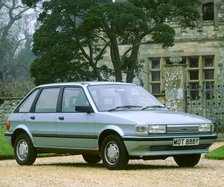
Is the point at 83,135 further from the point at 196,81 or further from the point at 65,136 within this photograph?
the point at 196,81

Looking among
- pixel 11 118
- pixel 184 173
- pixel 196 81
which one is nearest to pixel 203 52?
pixel 196 81

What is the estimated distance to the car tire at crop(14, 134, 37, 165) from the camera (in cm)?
1580

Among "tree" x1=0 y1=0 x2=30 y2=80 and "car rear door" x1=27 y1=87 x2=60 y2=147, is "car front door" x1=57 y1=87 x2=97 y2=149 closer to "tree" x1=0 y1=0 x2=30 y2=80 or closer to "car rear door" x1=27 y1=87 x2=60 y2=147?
"car rear door" x1=27 y1=87 x2=60 y2=147

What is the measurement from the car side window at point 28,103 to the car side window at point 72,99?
1.01 m

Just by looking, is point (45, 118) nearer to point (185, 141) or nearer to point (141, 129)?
point (141, 129)

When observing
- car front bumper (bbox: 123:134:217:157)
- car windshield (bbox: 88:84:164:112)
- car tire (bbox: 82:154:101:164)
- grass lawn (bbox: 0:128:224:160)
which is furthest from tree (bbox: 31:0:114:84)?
car front bumper (bbox: 123:134:217:157)

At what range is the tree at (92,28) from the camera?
35.6 meters

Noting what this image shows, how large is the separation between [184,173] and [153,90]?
91.8 feet

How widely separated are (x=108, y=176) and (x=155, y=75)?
2871 centimetres

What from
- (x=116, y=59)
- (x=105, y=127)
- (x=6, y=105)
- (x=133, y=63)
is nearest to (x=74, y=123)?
(x=105, y=127)

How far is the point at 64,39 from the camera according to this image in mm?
37062

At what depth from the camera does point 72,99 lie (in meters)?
15.3

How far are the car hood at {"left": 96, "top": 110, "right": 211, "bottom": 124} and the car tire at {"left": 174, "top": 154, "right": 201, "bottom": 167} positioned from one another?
785 mm

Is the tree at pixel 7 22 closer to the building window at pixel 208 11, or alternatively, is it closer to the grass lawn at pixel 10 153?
the building window at pixel 208 11
